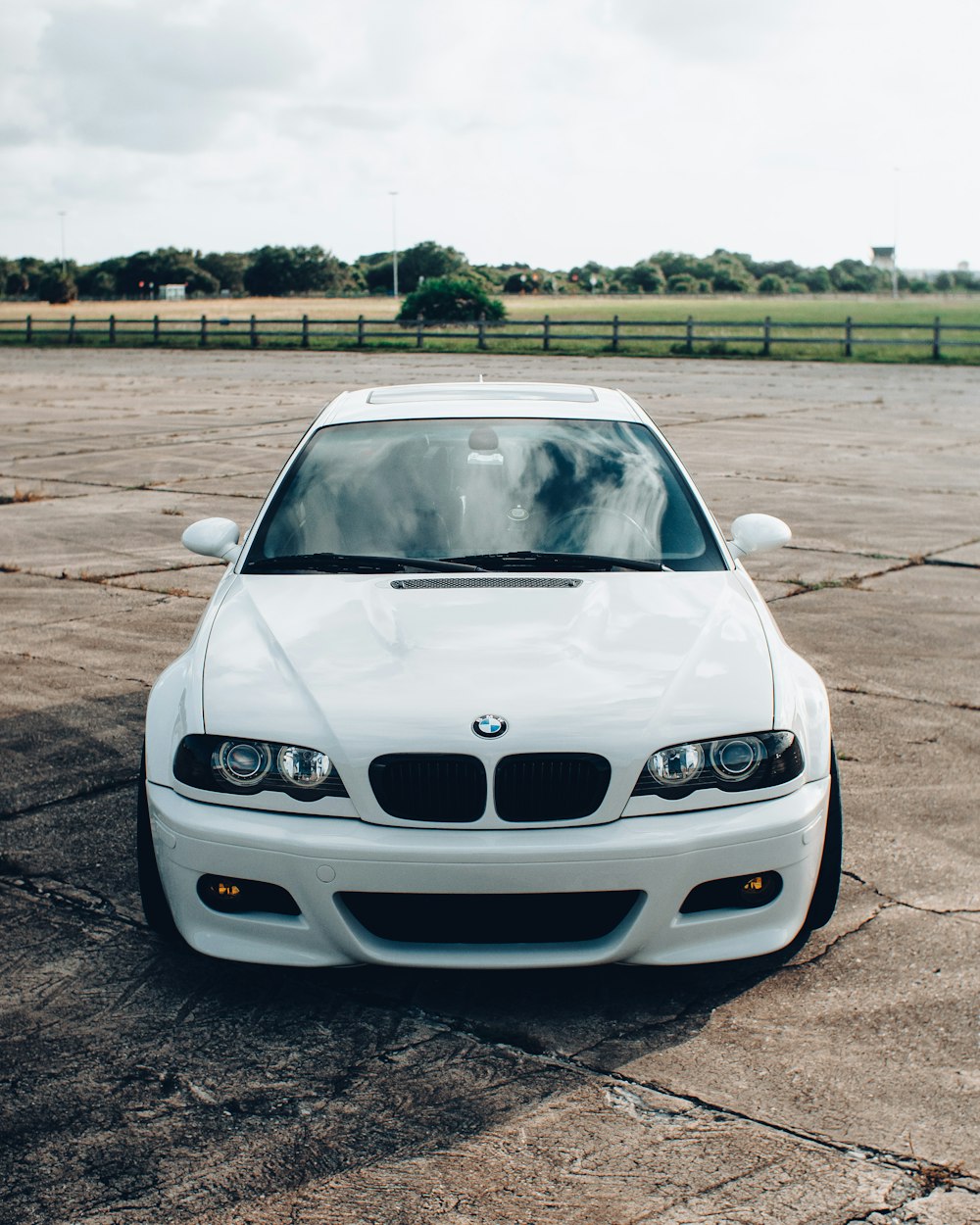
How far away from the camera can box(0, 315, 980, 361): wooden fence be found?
1439 inches

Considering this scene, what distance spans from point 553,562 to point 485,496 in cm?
45

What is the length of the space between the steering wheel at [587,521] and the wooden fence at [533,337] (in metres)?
29.3

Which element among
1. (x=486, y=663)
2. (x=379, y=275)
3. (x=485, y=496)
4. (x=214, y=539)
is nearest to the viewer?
(x=486, y=663)

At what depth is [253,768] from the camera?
3297mm

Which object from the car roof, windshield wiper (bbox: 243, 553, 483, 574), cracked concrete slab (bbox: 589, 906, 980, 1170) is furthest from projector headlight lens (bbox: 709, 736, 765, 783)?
the car roof

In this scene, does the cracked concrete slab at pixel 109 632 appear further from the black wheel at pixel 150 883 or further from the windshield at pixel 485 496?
the black wheel at pixel 150 883

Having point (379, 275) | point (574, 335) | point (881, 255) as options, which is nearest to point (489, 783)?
point (574, 335)

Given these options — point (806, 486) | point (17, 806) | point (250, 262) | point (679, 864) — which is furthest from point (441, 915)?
point (250, 262)

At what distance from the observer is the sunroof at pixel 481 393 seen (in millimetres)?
5121

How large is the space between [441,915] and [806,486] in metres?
10.8

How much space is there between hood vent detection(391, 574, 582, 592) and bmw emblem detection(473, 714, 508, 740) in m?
0.80

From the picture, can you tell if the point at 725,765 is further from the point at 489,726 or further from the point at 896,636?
the point at 896,636

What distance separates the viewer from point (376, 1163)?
9.03 feet

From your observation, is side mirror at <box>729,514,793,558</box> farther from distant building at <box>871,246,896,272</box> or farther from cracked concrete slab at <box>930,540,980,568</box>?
distant building at <box>871,246,896,272</box>
